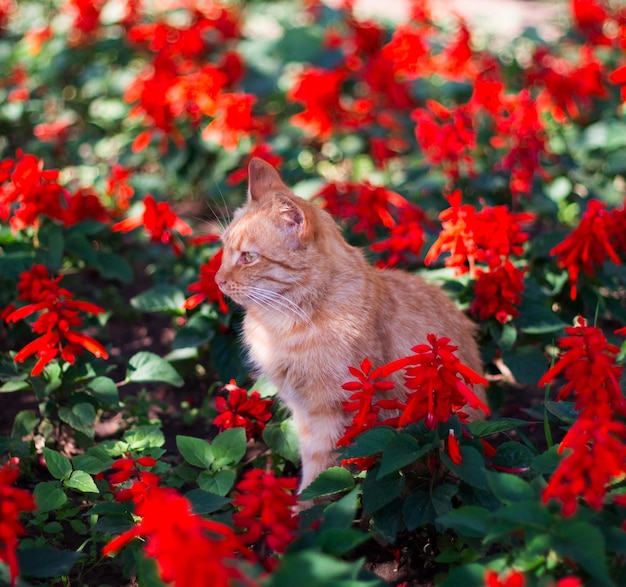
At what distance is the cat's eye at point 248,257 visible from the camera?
256cm

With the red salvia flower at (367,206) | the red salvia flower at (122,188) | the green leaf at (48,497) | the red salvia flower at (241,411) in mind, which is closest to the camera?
the green leaf at (48,497)

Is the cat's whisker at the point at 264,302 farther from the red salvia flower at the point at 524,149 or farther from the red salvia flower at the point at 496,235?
the red salvia flower at the point at 524,149

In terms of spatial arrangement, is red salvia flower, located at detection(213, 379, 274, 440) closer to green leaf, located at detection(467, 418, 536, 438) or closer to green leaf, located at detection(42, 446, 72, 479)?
green leaf, located at detection(42, 446, 72, 479)

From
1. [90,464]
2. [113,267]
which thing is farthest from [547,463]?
[113,267]

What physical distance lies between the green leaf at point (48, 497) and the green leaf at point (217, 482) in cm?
39

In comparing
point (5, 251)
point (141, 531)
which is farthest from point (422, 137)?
point (141, 531)

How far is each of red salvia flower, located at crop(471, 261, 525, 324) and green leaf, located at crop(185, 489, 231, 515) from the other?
4.43 feet

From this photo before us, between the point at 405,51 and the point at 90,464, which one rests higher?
the point at 90,464

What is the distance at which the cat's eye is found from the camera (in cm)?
256

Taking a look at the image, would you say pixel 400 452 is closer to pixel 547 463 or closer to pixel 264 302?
pixel 547 463

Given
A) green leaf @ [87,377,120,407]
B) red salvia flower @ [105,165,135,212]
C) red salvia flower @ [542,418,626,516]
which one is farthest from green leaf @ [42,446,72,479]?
red salvia flower @ [105,165,135,212]

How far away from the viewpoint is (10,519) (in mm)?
1680

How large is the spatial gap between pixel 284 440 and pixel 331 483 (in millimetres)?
678

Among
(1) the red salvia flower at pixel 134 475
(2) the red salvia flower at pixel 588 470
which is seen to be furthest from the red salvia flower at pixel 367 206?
(2) the red salvia flower at pixel 588 470
